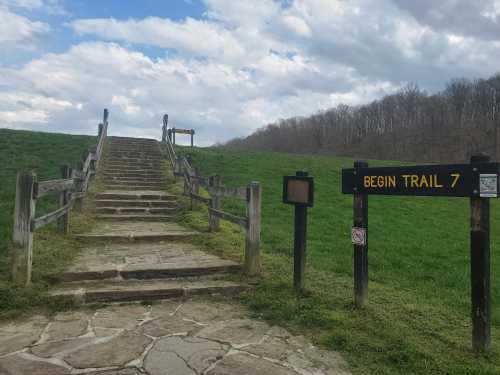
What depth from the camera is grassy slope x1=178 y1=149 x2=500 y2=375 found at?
3154 mm

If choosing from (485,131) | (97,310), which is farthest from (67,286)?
(485,131)

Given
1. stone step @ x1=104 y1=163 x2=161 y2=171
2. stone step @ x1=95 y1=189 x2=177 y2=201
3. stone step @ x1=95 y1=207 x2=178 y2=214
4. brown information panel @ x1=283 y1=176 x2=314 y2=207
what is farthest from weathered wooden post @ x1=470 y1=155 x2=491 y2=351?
stone step @ x1=104 y1=163 x2=161 y2=171

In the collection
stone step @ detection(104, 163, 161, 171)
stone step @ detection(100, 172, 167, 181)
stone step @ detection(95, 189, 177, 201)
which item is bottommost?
stone step @ detection(95, 189, 177, 201)

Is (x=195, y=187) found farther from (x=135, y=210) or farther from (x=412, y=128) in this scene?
(x=412, y=128)

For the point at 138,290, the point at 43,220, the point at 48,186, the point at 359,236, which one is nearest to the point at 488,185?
the point at 359,236

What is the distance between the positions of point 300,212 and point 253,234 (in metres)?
0.77

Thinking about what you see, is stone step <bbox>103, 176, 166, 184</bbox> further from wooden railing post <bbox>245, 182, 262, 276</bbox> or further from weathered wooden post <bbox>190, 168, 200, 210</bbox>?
wooden railing post <bbox>245, 182, 262, 276</bbox>

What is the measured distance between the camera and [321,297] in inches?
173

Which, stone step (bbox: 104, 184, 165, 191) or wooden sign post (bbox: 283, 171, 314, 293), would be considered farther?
stone step (bbox: 104, 184, 165, 191)

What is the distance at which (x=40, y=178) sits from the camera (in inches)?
447

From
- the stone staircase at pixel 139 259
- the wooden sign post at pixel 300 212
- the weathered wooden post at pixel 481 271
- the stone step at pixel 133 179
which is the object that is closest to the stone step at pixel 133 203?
the stone staircase at pixel 139 259

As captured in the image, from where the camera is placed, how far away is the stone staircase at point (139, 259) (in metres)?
4.50

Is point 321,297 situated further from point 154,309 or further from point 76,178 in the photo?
point 76,178

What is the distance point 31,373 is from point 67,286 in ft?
5.89
